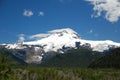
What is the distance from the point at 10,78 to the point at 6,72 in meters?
1.49

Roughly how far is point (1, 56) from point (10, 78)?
2992mm

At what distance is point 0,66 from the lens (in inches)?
1406

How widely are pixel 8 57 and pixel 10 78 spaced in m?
2.68

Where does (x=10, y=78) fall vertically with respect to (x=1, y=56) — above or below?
below

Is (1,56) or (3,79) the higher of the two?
(1,56)

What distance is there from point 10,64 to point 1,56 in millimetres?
1489

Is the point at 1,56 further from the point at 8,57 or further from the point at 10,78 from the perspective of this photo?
the point at 10,78

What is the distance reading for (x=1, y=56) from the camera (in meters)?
36.3

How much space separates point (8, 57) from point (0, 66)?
53.0 inches

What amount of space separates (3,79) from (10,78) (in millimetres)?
830

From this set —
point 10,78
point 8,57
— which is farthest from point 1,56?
point 10,78

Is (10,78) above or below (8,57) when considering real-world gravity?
below

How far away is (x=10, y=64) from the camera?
117ft

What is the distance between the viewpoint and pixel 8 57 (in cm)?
3628
